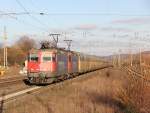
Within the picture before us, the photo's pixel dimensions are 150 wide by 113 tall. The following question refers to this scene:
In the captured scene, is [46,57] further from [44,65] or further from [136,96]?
[136,96]

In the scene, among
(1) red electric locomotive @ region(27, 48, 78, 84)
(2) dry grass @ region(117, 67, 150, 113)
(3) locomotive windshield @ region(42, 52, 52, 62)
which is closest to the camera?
(2) dry grass @ region(117, 67, 150, 113)

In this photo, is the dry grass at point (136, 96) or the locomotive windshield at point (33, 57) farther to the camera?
the locomotive windshield at point (33, 57)

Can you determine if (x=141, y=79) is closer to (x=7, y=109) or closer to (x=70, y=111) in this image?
(x=70, y=111)

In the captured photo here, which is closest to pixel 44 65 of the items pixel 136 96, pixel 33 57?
pixel 33 57

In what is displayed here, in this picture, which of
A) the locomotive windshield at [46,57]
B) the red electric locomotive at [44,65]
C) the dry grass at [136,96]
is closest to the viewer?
the dry grass at [136,96]

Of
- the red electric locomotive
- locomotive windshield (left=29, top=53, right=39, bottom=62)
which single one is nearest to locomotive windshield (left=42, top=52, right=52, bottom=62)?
the red electric locomotive

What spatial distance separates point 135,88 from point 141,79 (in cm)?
74

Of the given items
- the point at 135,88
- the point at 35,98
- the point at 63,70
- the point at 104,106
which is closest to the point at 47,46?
the point at 63,70

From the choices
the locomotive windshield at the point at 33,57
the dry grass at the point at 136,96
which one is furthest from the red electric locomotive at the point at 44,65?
the dry grass at the point at 136,96

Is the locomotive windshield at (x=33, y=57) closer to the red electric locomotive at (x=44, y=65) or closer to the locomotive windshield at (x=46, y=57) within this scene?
the red electric locomotive at (x=44, y=65)

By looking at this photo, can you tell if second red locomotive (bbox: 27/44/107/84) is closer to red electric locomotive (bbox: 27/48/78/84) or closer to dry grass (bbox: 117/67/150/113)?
red electric locomotive (bbox: 27/48/78/84)

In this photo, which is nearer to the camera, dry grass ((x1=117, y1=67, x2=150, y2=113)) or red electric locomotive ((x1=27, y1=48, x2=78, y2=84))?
dry grass ((x1=117, y1=67, x2=150, y2=113))

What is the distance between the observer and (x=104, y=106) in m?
20.2

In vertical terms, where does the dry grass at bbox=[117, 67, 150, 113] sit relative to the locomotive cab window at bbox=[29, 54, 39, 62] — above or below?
below
